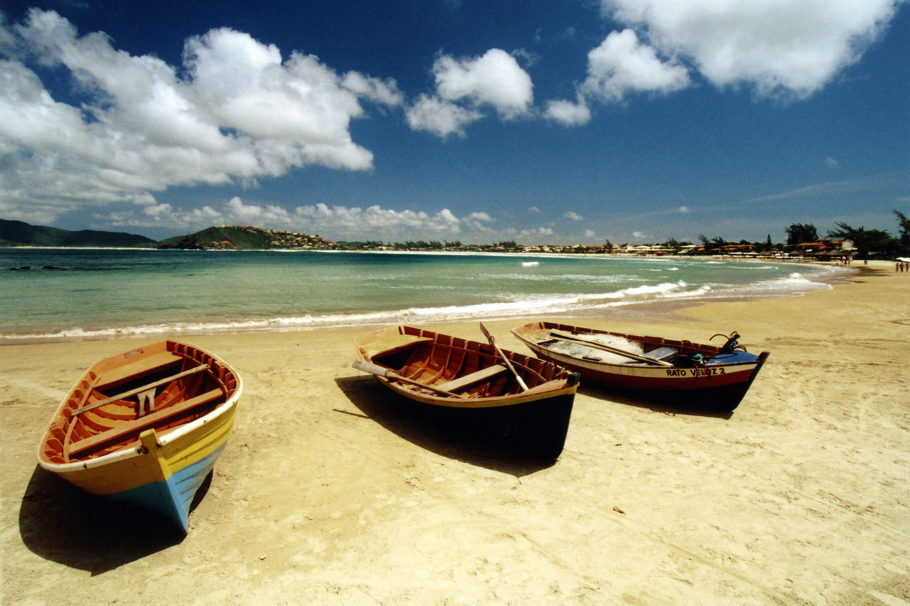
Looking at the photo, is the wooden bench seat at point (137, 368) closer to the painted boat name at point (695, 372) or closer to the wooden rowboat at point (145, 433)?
the wooden rowboat at point (145, 433)

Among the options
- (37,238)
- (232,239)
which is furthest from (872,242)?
(37,238)

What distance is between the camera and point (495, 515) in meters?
4.39

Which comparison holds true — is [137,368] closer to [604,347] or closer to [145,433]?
[145,433]

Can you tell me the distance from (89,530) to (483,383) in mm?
5277

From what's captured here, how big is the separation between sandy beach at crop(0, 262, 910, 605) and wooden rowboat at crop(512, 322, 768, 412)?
1.21 ft

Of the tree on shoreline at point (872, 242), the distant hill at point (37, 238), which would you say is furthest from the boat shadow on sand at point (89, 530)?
the distant hill at point (37, 238)

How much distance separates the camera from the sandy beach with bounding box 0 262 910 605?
137 inches

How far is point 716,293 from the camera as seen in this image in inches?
1070

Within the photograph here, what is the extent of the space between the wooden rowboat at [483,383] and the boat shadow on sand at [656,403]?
98.3 inches

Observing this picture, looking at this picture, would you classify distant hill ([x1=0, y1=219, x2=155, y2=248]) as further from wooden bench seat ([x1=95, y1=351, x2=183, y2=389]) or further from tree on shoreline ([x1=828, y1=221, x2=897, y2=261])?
tree on shoreline ([x1=828, y1=221, x2=897, y2=261])

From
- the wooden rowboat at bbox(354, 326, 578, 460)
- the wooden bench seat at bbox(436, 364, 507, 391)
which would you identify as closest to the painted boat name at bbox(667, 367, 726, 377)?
the wooden rowboat at bbox(354, 326, 578, 460)

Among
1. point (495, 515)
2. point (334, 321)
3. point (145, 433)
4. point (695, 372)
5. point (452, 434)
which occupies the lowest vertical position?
point (495, 515)

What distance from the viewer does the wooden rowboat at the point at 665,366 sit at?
689 cm

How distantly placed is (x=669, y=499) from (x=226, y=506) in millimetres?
5306
